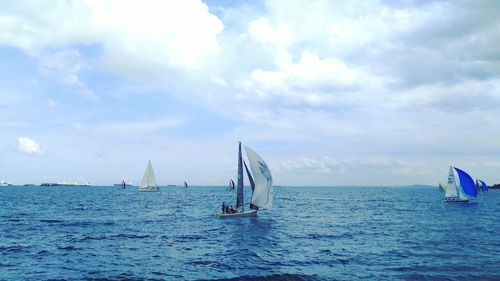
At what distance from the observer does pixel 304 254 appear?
3431 centimetres

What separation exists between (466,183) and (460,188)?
214 centimetres

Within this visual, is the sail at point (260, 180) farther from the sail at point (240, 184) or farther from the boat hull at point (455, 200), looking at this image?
the boat hull at point (455, 200)

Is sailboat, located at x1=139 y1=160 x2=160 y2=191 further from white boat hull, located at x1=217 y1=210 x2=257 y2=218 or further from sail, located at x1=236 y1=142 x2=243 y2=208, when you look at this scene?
white boat hull, located at x1=217 y1=210 x2=257 y2=218

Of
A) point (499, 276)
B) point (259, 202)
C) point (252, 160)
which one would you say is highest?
point (252, 160)

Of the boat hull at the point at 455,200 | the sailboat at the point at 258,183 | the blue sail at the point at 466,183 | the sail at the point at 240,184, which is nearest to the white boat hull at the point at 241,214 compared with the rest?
the sailboat at the point at 258,183

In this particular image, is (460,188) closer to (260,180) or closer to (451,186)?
(451,186)

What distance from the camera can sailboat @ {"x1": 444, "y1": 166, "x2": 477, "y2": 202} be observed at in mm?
101219

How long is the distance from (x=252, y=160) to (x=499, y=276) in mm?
34634

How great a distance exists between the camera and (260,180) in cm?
5709

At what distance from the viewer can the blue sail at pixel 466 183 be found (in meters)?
99.2

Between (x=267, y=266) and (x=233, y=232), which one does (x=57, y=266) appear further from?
(x=233, y=232)

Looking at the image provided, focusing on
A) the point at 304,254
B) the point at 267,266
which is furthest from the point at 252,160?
the point at 267,266

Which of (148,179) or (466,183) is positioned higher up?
(148,179)

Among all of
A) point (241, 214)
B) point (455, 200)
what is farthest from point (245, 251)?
point (455, 200)
